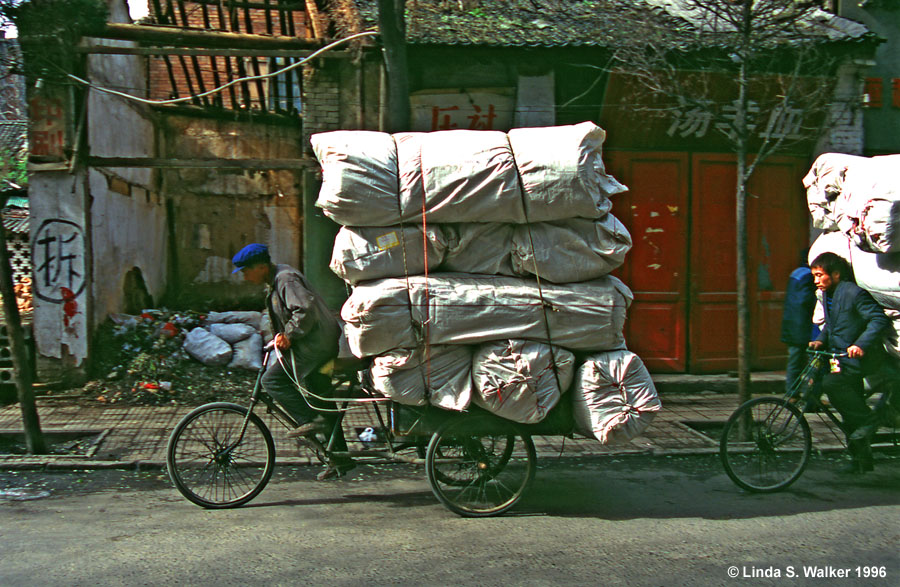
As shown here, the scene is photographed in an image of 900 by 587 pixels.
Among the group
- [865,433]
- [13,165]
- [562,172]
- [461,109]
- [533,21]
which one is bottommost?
[865,433]

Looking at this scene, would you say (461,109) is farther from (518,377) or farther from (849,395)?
(849,395)

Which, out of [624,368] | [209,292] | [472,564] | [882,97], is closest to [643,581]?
[472,564]

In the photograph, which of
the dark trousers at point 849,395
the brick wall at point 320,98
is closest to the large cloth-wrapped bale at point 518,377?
the dark trousers at point 849,395

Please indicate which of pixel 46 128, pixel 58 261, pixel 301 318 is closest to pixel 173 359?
pixel 58 261

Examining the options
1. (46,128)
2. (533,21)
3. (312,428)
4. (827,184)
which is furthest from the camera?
(533,21)

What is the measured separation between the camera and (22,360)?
19.8ft

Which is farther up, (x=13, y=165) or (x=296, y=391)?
(x=13, y=165)

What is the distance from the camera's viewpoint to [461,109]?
8.79 metres

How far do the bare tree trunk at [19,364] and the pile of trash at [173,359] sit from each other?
1.90m

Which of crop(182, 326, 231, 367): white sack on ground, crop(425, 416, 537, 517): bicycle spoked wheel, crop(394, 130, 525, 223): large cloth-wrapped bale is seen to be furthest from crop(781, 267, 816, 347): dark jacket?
crop(182, 326, 231, 367): white sack on ground

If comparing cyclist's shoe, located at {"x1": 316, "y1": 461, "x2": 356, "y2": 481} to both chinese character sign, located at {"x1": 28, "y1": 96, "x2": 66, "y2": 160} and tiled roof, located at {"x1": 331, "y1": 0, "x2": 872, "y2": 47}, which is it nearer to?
tiled roof, located at {"x1": 331, "y1": 0, "x2": 872, "y2": 47}

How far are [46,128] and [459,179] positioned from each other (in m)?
6.07

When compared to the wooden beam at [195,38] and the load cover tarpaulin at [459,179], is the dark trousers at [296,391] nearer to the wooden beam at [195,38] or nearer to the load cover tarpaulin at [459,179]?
the load cover tarpaulin at [459,179]

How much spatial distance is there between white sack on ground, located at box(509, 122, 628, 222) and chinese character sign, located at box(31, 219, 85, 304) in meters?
5.94
